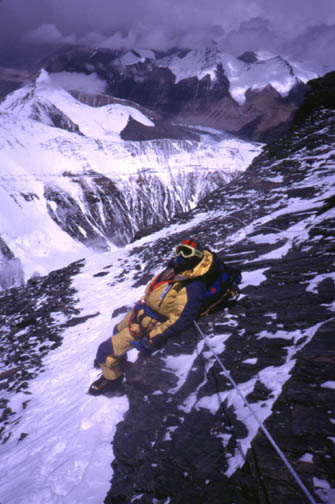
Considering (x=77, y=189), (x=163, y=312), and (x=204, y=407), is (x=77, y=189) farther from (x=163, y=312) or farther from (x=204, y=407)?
(x=204, y=407)

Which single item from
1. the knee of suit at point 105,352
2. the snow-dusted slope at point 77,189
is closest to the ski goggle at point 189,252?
the knee of suit at point 105,352

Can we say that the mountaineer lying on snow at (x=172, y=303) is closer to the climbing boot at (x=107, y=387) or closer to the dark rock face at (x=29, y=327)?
the climbing boot at (x=107, y=387)

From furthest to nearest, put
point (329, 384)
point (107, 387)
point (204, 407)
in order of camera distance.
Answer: point (107, 387), point (204, 407), point (329, 384)

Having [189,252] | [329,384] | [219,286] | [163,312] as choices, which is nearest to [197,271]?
[189,252]

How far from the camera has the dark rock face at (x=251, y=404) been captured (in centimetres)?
279

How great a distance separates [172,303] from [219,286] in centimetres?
95

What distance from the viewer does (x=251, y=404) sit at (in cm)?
355

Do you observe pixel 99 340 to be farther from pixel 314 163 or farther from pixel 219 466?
pixel 314 163

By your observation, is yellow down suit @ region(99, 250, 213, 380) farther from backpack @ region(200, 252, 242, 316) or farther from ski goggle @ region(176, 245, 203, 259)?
backpack @ region(200, 252, 242, 316)

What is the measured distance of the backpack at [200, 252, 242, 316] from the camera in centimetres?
493

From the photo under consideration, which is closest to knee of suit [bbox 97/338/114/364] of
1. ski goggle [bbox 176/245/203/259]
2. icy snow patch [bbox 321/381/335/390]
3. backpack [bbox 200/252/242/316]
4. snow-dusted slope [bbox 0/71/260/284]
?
backpack [bbox 200/252/242/316]

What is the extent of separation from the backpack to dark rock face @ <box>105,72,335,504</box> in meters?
0.33

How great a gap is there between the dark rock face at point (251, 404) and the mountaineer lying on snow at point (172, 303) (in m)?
0.50

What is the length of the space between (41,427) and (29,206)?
163369 mm
